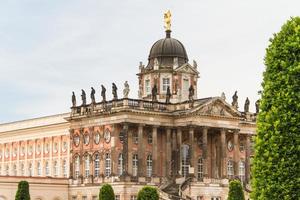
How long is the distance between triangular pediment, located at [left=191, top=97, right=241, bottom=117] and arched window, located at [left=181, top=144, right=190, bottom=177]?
444 cm

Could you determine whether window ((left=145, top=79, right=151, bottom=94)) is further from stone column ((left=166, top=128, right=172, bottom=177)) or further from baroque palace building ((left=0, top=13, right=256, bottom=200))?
stone column ((left=166, top=128, right=172, bottom=177))

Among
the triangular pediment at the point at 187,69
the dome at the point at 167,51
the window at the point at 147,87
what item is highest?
the dome at the point at 167,51

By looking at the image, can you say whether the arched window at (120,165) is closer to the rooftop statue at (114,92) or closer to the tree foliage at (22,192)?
the rooftop statue at (114,92)


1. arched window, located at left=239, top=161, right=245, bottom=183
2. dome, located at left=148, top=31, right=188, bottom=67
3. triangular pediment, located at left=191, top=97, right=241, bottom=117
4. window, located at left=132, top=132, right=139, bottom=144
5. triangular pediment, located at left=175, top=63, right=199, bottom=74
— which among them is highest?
dome, located at left=148, top=31, right=188, bottom=67

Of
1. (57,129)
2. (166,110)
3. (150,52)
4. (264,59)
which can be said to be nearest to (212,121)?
(166,110)

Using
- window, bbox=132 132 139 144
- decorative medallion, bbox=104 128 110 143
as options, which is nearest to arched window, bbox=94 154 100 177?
decorative medallion, bbox=104 128 110 143

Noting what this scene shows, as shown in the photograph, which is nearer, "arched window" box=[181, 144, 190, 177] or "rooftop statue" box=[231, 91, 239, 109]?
"arched window" box=[181, 144, 190, 177]

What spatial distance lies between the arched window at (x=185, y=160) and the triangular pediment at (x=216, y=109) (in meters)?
4.44

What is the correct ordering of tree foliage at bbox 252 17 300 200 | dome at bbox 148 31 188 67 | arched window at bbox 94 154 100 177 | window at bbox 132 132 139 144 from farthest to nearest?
dome at bbox 148 31 188 67, arched window at bbox 94 154 100 177, window at bbox 132 132 139 144, tree foliage at bbox 252 17 300 200

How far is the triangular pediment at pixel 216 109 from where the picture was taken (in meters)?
74.3

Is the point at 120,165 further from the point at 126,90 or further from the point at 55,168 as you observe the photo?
the point at 55,168

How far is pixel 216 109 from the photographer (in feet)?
250

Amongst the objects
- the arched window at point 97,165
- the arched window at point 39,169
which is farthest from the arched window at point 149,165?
the arched window at point 39,169

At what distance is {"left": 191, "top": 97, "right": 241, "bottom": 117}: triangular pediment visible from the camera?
74.3m
